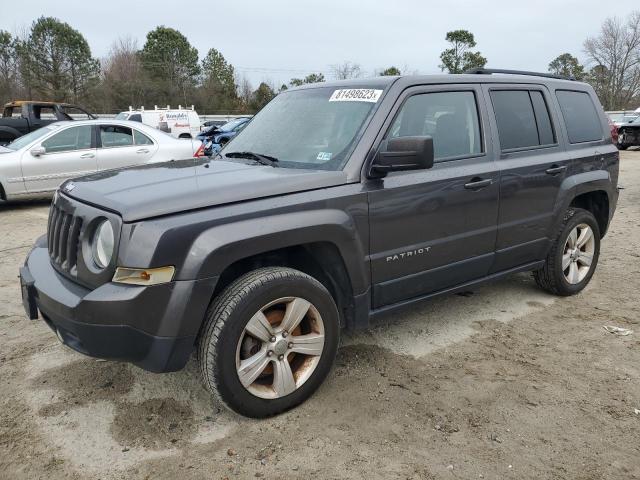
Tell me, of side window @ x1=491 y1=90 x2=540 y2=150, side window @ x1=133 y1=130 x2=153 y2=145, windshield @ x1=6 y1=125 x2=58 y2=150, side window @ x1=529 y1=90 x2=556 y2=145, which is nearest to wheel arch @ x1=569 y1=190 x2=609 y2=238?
side window @ x1=529 y1=90 x2=556 y2=145

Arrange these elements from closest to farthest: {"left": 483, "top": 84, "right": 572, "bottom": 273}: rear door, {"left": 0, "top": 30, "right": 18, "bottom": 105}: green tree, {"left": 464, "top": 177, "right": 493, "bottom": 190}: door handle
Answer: {"left": 464, "top": 177, "right": 493, "bottom": 190}: door handle → {"left": 483, "top": 84, "right": 572, "bottom": 273}: rear door → {"left": 0, "top": 30, "right": 18, "bottom": 105}: green tree

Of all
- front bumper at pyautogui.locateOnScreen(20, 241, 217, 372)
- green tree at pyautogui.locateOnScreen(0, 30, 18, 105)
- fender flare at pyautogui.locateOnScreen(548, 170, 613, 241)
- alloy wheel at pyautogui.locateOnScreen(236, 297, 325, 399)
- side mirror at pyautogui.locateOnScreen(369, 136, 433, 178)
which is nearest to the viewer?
front bumper at pyautogui.locateOnScreen(20, 241, 217, 372)

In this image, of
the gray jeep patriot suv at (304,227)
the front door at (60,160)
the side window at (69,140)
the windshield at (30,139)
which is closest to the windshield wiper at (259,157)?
the gray jeep patriot suv at (304,227)

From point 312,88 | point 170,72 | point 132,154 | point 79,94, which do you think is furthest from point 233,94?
point 312,88

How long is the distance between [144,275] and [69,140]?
764 cm

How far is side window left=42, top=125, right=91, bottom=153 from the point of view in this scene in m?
8.79

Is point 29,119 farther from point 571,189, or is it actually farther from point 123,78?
point 123,78

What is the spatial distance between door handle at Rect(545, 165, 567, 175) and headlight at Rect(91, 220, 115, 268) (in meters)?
3.19

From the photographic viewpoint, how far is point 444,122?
3545 millimetres

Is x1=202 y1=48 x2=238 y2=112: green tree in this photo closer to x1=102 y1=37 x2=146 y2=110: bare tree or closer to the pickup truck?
x1=102 y1=37 x2=146 y2=110: bare tree

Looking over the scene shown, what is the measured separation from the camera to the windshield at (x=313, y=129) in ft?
10.5

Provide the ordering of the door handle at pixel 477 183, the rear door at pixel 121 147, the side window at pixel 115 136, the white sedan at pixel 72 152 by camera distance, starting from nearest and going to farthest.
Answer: the door handle at pixel 477 183 → the white sedan at pixel 72 152 → the rear door at pixel 121 147 → the side window at pixel 115 136

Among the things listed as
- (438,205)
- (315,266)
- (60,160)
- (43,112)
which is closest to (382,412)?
(315,266)

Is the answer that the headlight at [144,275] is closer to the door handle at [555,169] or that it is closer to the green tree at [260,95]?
the door handle at [555,169]
